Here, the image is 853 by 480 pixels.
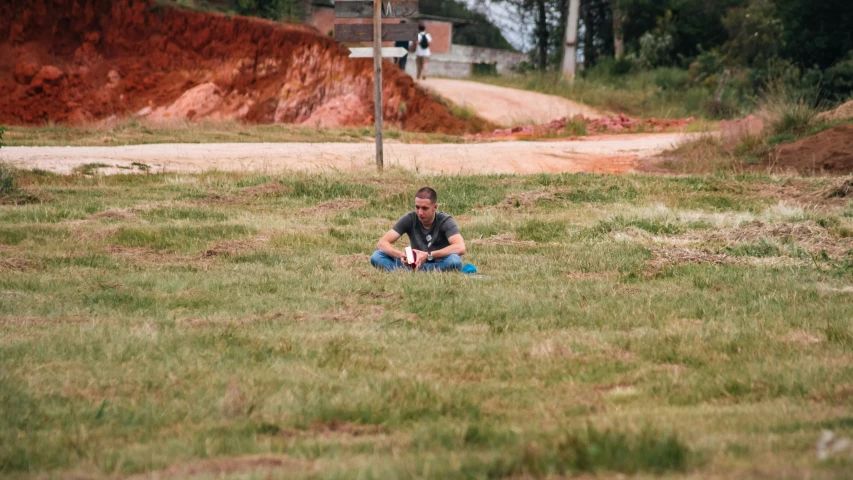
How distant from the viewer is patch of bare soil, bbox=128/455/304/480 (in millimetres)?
4223

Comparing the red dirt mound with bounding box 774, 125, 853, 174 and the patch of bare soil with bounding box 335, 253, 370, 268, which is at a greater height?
the red dirt mound with bounding box 774, 125, 853, 174

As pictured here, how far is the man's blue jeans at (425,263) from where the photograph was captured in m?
9.81

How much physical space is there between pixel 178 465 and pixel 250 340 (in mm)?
2354

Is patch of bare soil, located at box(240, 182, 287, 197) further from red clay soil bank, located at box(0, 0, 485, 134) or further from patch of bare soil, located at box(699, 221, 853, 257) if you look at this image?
red clay soil bank, located at box(0, 0, 485, 134)

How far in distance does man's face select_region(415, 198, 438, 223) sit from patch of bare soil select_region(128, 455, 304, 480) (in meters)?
5.43

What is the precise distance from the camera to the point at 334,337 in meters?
6.84

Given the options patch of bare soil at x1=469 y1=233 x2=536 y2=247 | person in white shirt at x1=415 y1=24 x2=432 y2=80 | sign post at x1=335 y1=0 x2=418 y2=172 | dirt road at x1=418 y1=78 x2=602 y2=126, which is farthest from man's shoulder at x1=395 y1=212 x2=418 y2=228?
person in white shirt at x1=415 y1=24 x2=432 y2=80

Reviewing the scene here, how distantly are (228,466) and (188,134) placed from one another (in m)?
21.3

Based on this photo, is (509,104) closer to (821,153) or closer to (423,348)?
(821,153)

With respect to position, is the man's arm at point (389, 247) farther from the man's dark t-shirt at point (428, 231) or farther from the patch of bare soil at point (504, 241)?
the patch of bare soil at point (504, 241)

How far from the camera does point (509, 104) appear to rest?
3519 cm

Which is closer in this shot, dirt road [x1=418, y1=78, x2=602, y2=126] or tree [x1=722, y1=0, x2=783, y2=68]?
dirt road [x1=418, y1=78, x2=602, y2=126]

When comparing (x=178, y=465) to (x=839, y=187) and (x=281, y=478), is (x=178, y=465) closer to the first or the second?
(x=281, y=478)

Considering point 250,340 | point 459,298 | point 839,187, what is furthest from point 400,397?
point 839,187
